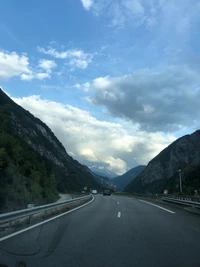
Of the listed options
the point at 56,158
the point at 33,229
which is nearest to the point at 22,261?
the point at 33,229

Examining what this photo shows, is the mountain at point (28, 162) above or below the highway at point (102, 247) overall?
above

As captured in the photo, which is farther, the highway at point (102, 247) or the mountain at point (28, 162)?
the mountain at point (28, 162)

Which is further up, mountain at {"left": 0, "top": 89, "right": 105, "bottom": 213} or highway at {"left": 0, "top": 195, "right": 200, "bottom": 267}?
mountain at {"left": 0, "top": 89, "right": 105, "bottom": 213}

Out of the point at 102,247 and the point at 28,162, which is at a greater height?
the point at 28,162

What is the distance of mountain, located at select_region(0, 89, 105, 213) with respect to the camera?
45.3m

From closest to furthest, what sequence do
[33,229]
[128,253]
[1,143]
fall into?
[128,253] < [33,229] < [1,143]

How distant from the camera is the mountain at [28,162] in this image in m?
45.3

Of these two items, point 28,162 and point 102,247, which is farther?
point 28,162

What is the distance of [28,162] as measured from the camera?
271 ft

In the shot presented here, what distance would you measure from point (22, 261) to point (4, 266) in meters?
0.56

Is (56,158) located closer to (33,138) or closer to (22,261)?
(33,138)

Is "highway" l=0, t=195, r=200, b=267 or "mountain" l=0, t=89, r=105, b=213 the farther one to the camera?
"mountain" l=0, t=89, r=105, b=213

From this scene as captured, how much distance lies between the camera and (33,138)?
15950 centimetres

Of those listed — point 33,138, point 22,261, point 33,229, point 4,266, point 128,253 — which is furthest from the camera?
point 33,138
